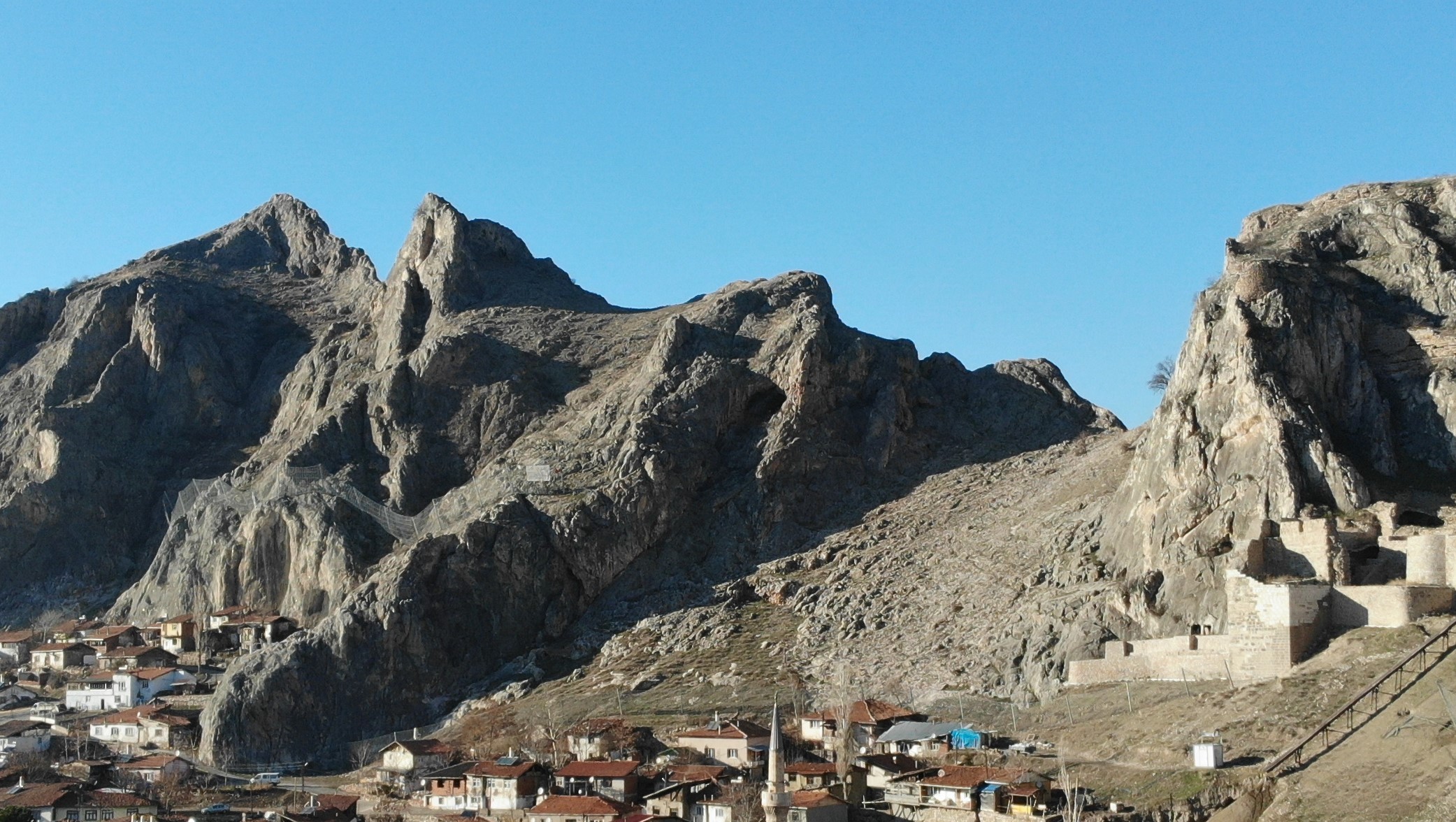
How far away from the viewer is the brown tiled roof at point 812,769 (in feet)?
261

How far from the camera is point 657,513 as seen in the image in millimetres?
116875

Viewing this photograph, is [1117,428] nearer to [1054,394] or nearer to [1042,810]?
[1054,394]

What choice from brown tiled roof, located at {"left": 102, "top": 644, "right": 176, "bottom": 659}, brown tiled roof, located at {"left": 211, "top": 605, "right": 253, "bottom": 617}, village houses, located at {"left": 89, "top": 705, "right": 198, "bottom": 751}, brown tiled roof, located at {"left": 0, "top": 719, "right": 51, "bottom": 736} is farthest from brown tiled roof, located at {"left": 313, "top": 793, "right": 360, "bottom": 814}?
brown tiled roof, located at {"left": 211, "top": 605, "right": 253, "bottom": 617}

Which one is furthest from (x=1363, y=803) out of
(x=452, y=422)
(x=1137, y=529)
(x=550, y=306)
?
(x=550, y=306)

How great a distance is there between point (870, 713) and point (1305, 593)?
2066cm

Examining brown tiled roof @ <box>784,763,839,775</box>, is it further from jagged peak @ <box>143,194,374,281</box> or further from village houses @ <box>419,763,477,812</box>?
jagged peak @ <box>143,194,374,281</box>

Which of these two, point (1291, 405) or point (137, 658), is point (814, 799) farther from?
point (137, 658)

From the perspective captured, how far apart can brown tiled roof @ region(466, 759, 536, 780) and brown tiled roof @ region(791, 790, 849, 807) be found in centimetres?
1361

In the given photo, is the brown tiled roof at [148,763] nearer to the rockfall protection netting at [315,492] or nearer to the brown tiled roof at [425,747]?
the brown tiled roof at [425,747]

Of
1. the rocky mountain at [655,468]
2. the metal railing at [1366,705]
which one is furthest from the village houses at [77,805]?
the metal railing at [1366,705]

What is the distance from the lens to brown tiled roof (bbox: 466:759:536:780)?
83.7 meters

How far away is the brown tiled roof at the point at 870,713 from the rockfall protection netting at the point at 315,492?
3578 centimetres

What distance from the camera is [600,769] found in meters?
82.9

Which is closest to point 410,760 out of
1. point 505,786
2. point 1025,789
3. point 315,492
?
point 505,786
